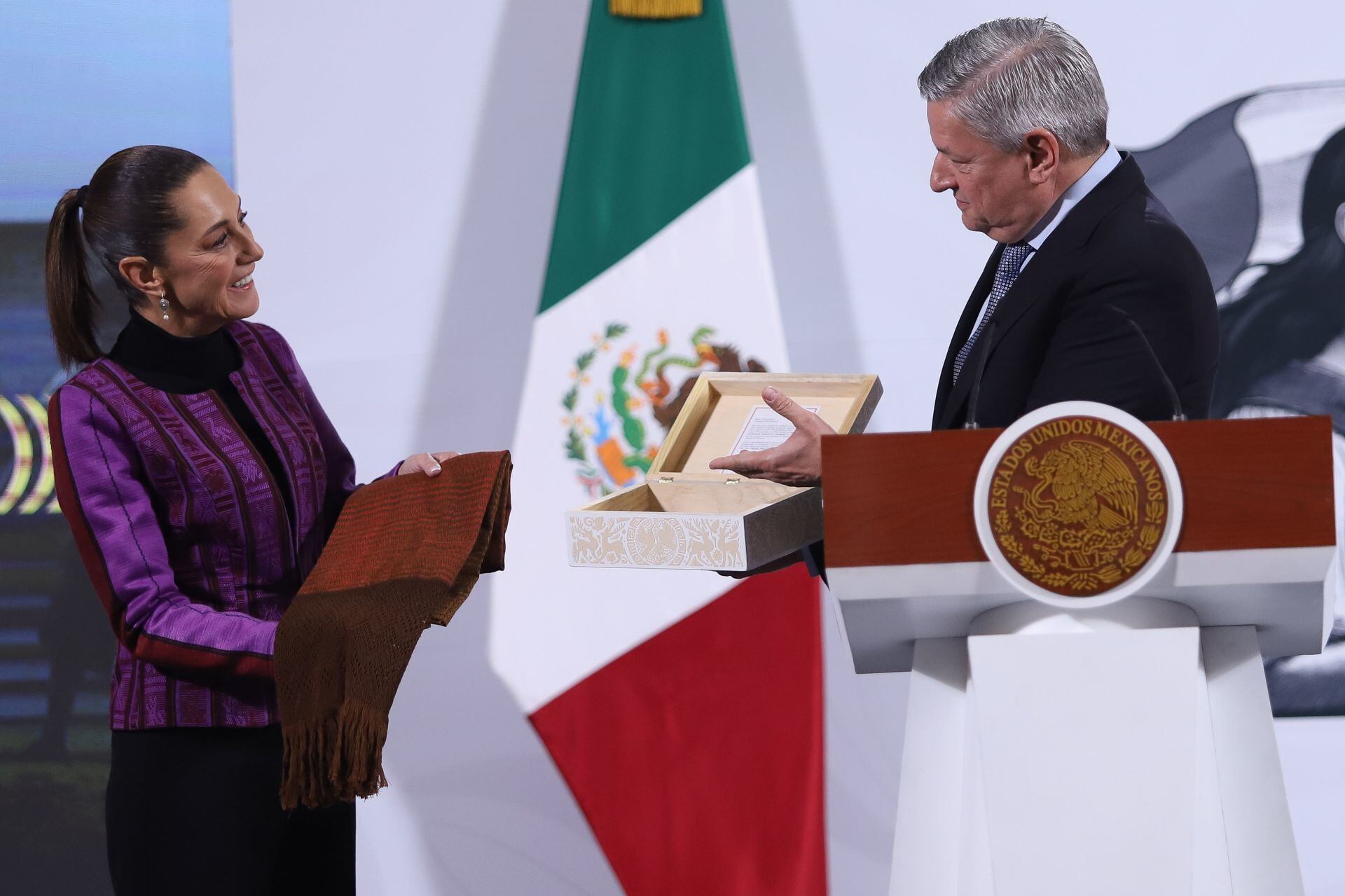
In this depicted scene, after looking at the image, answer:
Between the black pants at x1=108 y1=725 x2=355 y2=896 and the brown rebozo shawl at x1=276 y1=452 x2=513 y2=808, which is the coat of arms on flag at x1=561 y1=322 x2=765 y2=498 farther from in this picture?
the black pants at x1=108 y1=725 x2=355 y2=896

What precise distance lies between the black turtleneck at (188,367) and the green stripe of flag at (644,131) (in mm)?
1102

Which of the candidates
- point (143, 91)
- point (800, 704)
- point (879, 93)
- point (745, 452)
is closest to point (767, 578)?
point (800, 704)

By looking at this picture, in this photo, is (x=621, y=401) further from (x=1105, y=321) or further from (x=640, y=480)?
(x=1105, y=321)

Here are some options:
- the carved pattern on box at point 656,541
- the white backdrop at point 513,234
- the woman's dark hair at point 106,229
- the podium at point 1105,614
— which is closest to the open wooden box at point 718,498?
the carved pattern on box at point 656,541

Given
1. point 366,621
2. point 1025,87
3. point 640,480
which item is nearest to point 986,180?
point 1025,87

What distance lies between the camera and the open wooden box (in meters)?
1.50

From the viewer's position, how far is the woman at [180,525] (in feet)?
5.42

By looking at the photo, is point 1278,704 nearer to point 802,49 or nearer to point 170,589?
point 802,49

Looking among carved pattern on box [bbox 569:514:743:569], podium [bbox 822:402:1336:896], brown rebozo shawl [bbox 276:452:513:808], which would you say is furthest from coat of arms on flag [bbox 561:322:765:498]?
podium [bbox 822:402:1336:896]

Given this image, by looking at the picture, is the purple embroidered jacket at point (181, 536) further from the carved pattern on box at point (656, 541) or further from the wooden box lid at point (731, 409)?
the wooden box lid at point (731, 409)

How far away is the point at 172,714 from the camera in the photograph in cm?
169

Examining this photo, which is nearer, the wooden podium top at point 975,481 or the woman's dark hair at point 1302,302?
the wooden podium top at point 975,481

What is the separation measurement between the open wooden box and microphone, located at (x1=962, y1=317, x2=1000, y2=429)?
180 mm

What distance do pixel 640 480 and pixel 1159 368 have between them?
1613 mm
